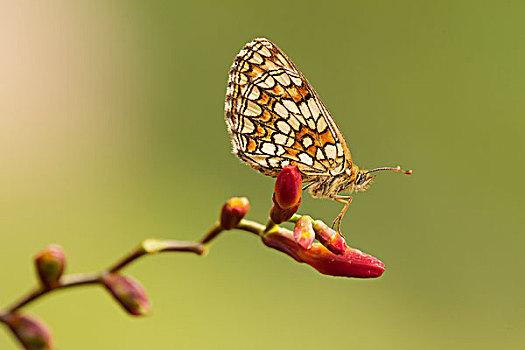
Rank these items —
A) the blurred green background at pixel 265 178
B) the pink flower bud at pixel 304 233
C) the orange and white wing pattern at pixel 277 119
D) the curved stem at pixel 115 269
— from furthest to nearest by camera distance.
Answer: the blurred green background at pixel 265 178, the orange and white wing pattern at pixel 277 119, the pink flower bud at pixel 304 233, the curved stem at pixel 115 269

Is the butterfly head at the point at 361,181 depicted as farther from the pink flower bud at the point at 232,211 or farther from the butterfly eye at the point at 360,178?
the pink flower bud at the point at 232,211

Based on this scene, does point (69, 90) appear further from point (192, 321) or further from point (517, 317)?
point (517, 317)

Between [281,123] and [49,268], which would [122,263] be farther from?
[281,123]

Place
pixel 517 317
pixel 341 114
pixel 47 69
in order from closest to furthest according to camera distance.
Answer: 1. pixel 517 317
2. pixel 341 114
3. pixel 47 69

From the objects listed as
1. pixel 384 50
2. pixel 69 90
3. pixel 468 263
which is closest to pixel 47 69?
pixel 69 90

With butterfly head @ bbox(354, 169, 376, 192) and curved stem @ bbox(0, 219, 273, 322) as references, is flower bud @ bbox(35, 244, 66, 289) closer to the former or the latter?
curved stem @ bbox(0, 219, 273, 322)

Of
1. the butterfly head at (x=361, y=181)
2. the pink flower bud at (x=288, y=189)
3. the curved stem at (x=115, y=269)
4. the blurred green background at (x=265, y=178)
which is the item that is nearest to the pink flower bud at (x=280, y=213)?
the pink flower bud at (x=288, y=189)

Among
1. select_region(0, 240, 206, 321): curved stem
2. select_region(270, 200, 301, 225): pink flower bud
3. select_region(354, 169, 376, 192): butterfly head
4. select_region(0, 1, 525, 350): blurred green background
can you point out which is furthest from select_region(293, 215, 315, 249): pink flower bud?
select_region(0, 1, 525, 350): blurred green background
